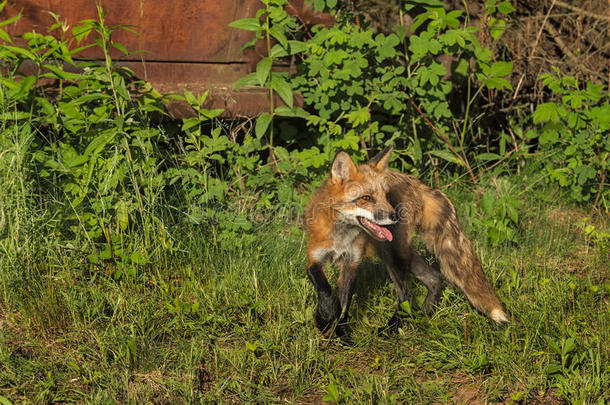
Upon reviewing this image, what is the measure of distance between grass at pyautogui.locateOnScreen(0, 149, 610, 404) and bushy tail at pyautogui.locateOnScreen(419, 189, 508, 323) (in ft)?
0.54

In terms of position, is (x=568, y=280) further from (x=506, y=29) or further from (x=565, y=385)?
(x=506, y=29)

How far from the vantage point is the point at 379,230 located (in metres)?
4.04

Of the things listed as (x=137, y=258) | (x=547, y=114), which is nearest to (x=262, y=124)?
(x=137, y=258)

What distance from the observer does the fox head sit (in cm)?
404

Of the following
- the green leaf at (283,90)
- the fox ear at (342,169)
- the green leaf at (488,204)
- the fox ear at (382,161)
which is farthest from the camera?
the green leaf at (488,204)

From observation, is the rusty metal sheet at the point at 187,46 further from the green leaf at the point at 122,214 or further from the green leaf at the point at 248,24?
the green leaf at the point at 122,214

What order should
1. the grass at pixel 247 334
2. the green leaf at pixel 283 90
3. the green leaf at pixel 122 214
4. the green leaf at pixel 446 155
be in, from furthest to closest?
the green leaf at pixel 446 155 < the green leaf at pixel 283 90 < the green leaf at pixel 122 214 < the grass at pixel 247 334

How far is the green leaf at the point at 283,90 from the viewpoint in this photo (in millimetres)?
5152

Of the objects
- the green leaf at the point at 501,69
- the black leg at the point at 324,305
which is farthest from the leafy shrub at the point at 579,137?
the black leg at the point at 324,305

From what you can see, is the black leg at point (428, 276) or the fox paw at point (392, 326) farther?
the black leg at point (428, 276)

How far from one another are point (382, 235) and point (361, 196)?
0.34 m

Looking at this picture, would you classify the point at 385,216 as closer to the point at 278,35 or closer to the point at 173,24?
the point at 278,35

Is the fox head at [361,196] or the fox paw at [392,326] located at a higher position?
the fox head at [361,196]

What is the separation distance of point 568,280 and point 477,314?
2.78 feet
